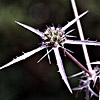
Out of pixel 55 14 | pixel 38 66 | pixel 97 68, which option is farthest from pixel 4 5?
pixel 97 68

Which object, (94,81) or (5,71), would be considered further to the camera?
(5,71)

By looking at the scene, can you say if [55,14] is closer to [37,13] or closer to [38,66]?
[37,13]

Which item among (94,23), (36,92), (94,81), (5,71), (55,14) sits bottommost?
(94,81)

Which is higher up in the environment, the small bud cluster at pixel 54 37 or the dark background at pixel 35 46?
the dark background at pixel 35 46

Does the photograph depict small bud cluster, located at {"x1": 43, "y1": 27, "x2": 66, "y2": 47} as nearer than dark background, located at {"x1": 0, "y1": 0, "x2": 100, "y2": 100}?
Yes

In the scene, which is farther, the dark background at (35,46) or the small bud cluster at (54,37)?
the dark background at (35,46)
